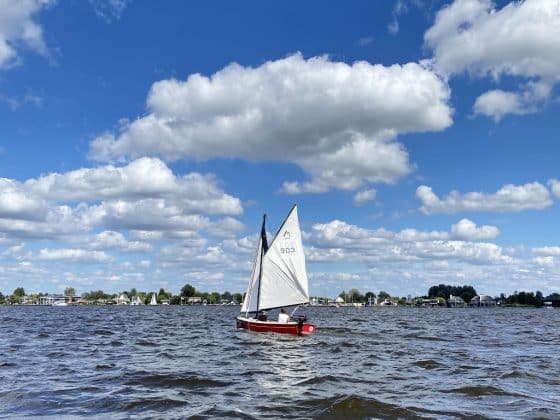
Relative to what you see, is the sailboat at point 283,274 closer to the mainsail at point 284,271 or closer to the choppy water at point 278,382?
the mainsail at point 284,271

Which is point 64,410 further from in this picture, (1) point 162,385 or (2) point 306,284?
(2) point 306,284

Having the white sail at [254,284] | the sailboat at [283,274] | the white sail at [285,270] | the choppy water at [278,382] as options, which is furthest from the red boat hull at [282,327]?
the choppy water at [278,382]

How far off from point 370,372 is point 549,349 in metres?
22.5

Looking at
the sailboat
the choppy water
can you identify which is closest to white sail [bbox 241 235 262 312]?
the sailboat

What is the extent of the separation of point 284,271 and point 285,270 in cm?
15

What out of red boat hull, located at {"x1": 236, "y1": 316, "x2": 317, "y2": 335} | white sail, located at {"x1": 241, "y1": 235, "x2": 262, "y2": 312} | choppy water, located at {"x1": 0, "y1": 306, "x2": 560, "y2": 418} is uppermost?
white sail, located at {"x1": 241, "y1": 235, "x2": 262, "y2": 312}

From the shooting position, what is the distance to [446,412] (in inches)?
778

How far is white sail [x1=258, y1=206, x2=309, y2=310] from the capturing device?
5909 cm

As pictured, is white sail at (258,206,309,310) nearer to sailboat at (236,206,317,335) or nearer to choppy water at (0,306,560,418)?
sailboat at (236,206,317,335)

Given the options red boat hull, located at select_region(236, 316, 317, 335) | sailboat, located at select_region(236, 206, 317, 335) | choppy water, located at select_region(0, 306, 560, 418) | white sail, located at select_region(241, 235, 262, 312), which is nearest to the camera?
choppy water, located at select_region(0, 306, 560, 418)

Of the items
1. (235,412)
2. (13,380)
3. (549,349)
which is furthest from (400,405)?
(549,349)

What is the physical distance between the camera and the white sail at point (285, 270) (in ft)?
194

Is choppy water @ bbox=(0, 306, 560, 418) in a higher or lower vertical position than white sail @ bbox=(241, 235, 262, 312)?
lower

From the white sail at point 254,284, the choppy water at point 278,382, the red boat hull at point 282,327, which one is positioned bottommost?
the choppy water at point 278,382
